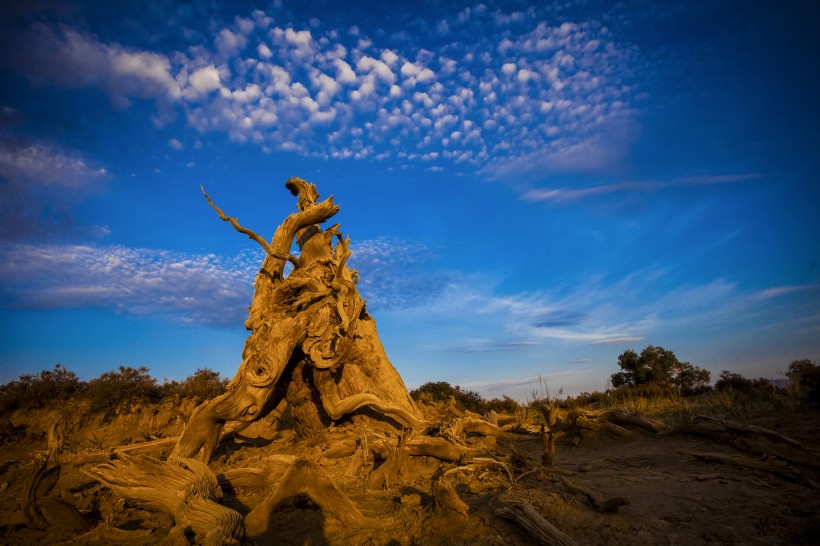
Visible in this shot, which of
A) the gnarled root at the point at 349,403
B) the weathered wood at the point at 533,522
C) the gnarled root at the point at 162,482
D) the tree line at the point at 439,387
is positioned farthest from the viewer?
the tree line at the point at 439,387

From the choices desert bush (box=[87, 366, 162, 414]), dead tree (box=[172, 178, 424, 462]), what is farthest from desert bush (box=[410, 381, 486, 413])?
desert bush (box=[87, 366, 162, 414])

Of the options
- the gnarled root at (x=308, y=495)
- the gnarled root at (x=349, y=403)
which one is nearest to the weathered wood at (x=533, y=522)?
the gnarled root at (x=308, y=495)

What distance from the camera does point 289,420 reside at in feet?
45.9

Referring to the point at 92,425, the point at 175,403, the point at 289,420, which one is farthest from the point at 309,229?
the point at 92,425

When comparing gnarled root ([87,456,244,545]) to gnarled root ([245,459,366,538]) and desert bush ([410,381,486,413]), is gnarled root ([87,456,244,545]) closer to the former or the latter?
gnarled root ([245,459,366,538])

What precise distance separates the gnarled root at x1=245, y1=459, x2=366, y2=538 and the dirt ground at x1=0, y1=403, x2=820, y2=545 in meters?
0.11

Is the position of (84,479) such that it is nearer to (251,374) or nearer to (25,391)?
(251,374)

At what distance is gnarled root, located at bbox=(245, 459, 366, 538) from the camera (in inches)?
183

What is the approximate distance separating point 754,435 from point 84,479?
41.1ft

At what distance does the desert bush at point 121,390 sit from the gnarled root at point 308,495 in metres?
11.4

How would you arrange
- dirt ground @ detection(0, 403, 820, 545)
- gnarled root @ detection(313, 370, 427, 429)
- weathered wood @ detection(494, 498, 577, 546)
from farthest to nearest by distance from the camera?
gnarled root @ detection(313, 370, 427, 429) → dirt ground @ detection(0, 403, 820, 545) → weathered wood @ detection(494, 498, 577, 546)

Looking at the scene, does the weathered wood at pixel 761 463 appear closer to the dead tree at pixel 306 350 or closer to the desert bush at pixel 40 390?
the dead tree at pixel 306 350

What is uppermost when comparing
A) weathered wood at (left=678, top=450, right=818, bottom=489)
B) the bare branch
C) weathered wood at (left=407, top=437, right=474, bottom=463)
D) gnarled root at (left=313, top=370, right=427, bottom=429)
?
the bare branch

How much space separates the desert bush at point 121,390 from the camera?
42.1 feet
